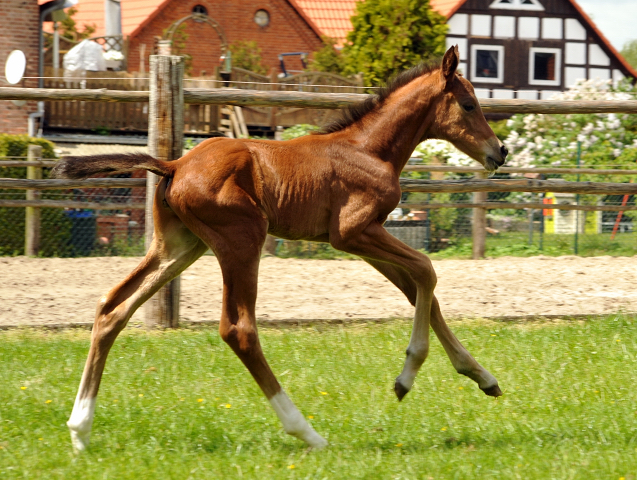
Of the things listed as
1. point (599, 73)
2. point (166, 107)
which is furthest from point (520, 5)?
point (166, 107)

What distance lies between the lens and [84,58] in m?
17.6

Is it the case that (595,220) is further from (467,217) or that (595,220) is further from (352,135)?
(352,135)

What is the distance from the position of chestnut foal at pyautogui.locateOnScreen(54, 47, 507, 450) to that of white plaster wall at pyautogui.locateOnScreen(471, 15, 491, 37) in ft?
79.6

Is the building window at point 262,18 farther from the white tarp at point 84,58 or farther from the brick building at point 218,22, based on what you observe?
the white tarp at point 84,58

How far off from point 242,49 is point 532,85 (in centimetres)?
1059

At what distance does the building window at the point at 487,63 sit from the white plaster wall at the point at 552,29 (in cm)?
164

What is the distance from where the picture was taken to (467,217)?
1218 cm

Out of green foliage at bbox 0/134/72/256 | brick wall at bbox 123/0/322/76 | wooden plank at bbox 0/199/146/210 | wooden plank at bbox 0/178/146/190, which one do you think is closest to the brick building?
brick wall at bbox 123/0/322/76

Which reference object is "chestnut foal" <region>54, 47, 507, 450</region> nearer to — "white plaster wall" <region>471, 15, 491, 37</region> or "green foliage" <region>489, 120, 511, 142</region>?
"green foliage" <region>489, 120, 511, 142</region>

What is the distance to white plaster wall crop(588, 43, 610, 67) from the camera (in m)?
27.8

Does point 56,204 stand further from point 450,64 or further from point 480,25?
point 480,25

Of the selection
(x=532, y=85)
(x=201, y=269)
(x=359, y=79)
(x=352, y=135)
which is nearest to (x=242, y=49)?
(x=359, y=79)

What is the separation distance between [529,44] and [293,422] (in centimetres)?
2631

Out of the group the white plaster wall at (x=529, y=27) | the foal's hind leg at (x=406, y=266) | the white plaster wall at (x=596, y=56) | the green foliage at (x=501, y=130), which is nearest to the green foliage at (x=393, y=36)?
the green foliage at (x=501, y=130)
